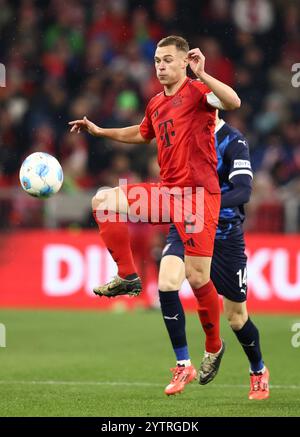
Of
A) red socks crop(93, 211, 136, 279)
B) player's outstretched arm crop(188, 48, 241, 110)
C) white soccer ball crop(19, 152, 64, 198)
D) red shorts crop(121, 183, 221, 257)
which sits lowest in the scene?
red socks crop(93, 211, 136, 279)

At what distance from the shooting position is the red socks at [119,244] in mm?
7465

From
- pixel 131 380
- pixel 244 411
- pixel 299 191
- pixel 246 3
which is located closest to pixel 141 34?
pixel 246 3

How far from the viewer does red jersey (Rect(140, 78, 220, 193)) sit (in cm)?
733

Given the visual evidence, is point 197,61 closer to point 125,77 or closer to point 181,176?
point 181,176

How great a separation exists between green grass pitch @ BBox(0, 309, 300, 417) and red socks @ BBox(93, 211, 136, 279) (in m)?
0.96

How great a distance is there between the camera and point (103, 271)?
15.1 m

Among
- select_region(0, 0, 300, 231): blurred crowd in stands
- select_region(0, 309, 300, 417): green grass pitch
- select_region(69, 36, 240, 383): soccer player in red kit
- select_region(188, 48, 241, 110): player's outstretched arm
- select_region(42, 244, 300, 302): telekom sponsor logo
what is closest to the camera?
select_region(188, 48, 241, 110): player's outstretched arm

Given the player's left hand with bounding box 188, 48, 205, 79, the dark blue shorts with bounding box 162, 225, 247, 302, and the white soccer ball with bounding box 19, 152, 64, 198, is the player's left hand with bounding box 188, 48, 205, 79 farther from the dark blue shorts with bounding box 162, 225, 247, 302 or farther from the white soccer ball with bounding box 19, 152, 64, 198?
the dark blue shorts with bounding box 162, 225, 247, 302

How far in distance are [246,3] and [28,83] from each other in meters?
4.10

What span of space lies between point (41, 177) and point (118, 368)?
9.39ft

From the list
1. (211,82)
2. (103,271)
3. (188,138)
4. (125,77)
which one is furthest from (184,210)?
(125,77)

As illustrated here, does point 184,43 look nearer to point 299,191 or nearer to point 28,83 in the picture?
point 299,191

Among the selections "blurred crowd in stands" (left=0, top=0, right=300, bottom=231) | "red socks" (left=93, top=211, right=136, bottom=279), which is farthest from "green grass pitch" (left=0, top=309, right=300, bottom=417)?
"blurred crowd in stands" (left=0, top=0, right=300, bottom=231)

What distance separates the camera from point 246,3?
18531 millimetres
